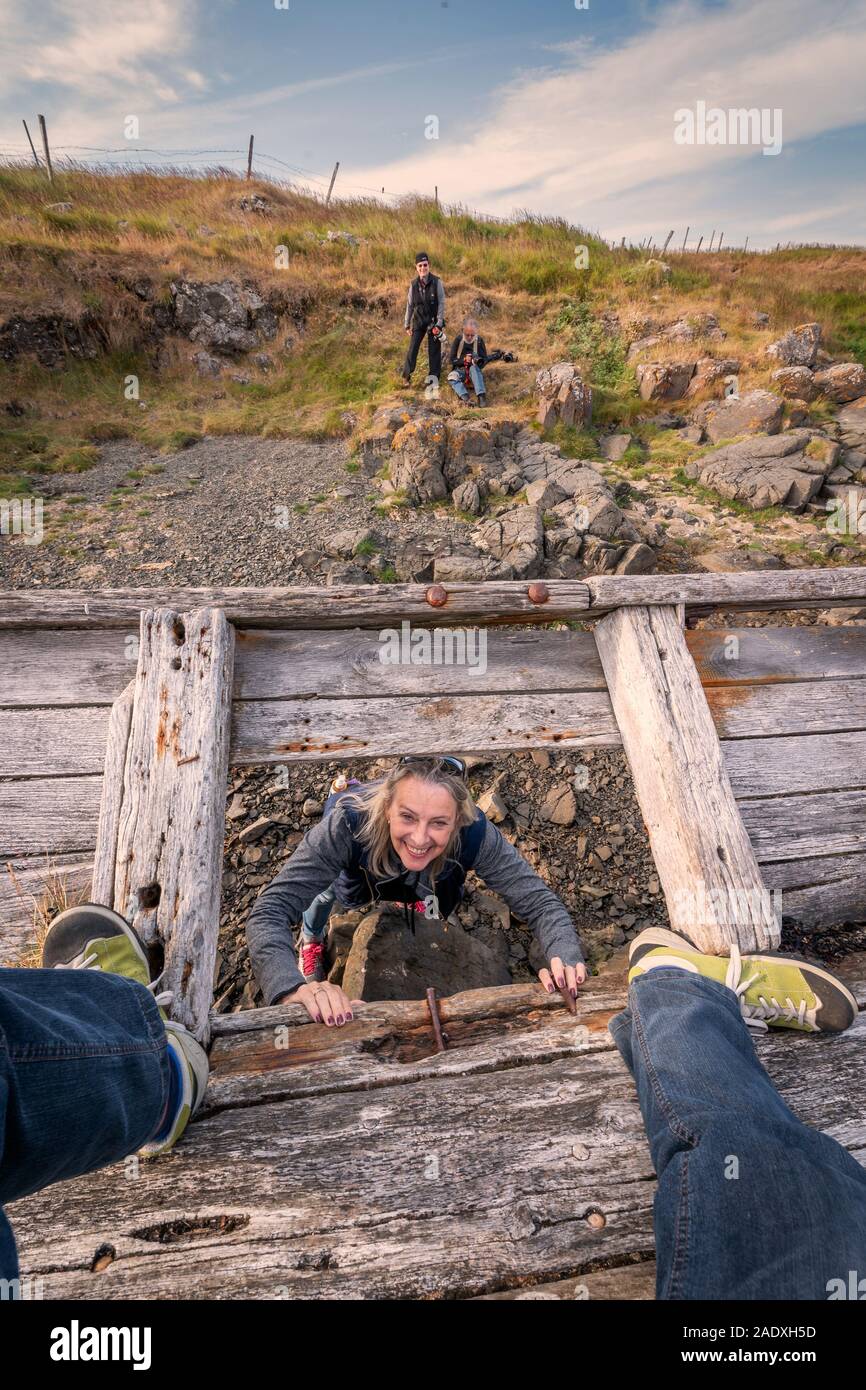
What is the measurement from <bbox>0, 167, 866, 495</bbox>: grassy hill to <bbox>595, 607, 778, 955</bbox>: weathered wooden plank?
35.4 ft

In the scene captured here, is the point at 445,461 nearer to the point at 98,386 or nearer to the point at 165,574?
the point at 165,574

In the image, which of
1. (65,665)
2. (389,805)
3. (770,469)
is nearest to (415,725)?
(389,805)

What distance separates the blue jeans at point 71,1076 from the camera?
A: 1257 mm

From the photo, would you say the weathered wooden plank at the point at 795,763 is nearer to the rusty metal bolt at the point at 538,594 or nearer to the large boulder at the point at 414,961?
the rusty metal bolt at the point at 538,594

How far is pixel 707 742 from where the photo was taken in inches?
104

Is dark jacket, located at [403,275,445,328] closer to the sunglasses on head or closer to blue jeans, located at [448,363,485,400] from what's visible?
blue jeans, located at [448,363,485,400]

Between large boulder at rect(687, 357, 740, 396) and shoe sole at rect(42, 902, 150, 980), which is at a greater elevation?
large boulder at rect(687, 357, 740, 396)

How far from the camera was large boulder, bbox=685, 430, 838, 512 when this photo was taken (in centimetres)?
990

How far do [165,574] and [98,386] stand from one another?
9475mm

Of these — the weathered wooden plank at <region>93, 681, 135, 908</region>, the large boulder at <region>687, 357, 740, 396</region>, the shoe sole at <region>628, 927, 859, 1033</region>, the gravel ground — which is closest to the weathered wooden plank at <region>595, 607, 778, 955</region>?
the shoe sole at <region>628, 927, 859, 1033</region>

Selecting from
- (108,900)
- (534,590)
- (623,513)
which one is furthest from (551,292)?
(108,900)
